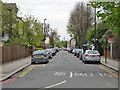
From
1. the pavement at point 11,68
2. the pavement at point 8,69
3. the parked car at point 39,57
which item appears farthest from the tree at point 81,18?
the pavement at point 8,69

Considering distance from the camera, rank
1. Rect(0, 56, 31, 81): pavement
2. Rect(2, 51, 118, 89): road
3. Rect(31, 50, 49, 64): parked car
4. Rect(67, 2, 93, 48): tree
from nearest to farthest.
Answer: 1. Rect(2, 51, 118, 89): road
2. Rect(0, 56, 31, 81): pavement
3. Rect(31, 50, 49, 64): parked car
4. Rect(67, 2, 93, 48): tree

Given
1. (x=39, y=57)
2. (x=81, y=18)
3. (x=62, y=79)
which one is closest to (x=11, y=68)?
(x=39, y=57)

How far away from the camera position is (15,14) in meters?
31.2

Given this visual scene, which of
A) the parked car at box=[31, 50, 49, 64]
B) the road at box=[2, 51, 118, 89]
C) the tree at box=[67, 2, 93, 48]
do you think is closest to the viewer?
the road at box=[2, 51, 118, 89]

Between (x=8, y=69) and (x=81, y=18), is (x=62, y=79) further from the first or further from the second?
(x=81, y=18)

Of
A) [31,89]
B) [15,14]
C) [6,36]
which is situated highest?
[15,14]

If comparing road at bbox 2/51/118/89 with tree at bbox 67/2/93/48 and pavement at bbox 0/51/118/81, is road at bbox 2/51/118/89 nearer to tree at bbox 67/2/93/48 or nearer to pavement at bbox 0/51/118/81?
pavement at bbox 0/51/118/81

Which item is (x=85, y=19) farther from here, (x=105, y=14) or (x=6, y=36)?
(x=105, y=14)

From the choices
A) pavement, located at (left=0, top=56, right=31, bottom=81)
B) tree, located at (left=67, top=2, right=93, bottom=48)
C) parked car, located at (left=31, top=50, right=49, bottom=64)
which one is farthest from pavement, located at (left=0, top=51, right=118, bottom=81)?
tree, located at (left=67, top=2, right=93, bottom=48)

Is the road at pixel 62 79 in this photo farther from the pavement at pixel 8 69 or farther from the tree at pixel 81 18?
the tree at pixel 81 18

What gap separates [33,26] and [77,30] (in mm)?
17106

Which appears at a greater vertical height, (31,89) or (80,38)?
(80,38)

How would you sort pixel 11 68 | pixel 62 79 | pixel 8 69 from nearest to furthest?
pixel 62 79
pixel 8 69
pixel 11 68

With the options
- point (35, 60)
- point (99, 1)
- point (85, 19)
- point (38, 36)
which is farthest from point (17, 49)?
point (85, 19)
